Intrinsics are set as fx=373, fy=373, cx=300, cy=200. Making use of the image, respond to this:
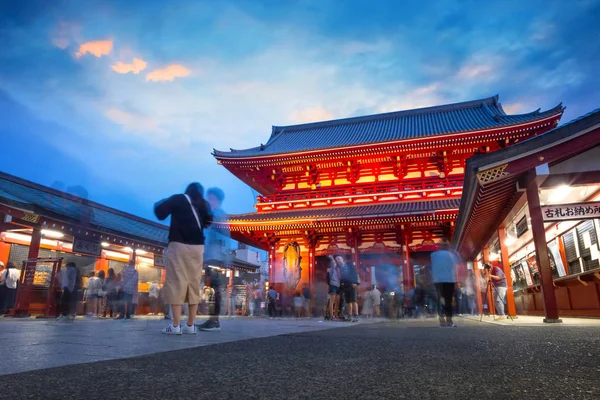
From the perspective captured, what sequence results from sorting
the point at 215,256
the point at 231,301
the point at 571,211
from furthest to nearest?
the point at 231,301, the point at 571,211, the point at 215,256

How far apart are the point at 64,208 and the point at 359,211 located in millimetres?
11489

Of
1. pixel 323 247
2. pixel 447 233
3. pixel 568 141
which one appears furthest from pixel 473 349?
pixel 323 247

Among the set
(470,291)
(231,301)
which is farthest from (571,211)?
(231,301)

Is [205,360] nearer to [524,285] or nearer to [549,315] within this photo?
[549,315]

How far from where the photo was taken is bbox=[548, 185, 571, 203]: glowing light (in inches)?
322

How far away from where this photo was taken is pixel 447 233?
49.3 ft

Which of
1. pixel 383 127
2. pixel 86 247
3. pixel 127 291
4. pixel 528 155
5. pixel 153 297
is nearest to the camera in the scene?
pixel 528 155

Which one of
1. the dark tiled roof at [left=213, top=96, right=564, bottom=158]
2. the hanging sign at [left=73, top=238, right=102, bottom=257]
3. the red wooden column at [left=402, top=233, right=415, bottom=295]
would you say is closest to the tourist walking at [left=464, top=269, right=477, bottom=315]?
the red wooden column at [left=402, top=233, right=415, bottom=295]

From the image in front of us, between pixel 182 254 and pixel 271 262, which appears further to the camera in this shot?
pixel 271 262

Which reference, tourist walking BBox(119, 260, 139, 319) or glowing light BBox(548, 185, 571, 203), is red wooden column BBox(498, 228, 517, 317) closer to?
glowing light BBox(548, 185, 571, 203)

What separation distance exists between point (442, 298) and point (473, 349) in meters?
4.80

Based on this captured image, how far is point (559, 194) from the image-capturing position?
850 cm

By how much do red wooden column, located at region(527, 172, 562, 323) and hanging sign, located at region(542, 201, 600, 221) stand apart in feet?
0.60

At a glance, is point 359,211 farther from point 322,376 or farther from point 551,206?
point 322,376
